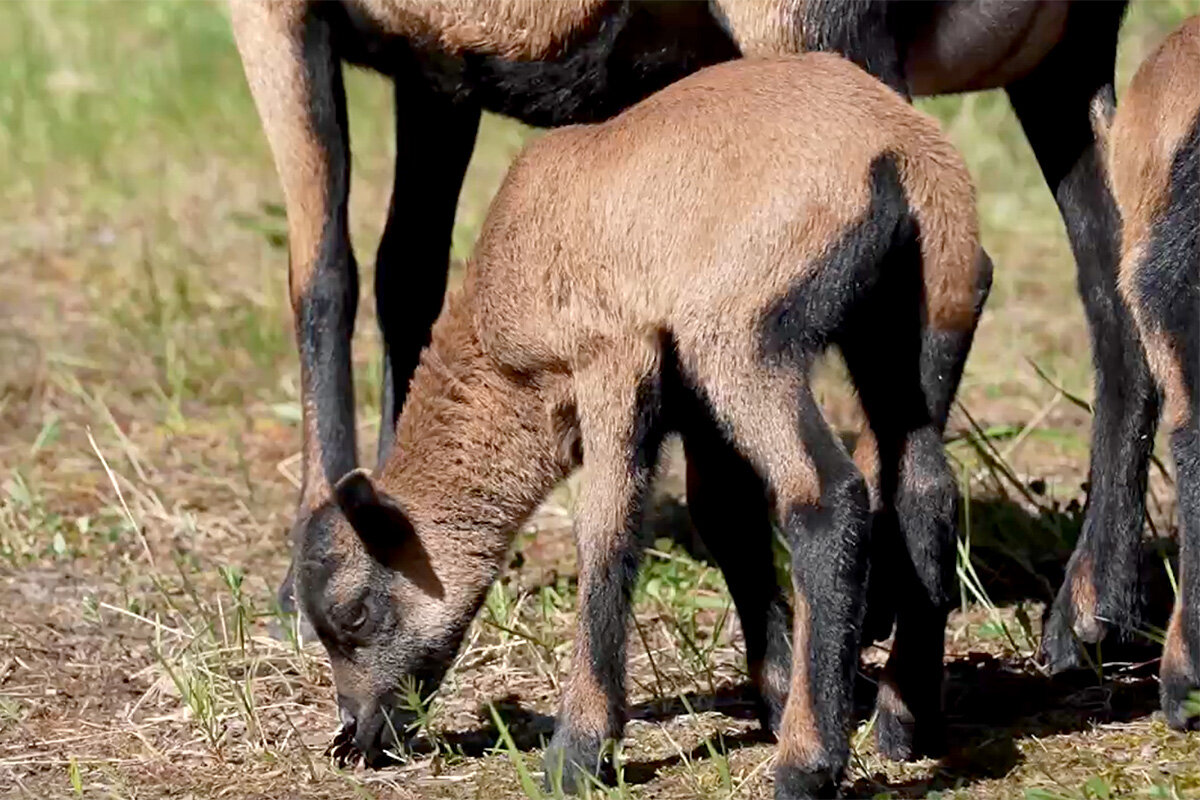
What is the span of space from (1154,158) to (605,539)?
154 centimetres

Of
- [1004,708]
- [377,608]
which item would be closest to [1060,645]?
[1004,708]

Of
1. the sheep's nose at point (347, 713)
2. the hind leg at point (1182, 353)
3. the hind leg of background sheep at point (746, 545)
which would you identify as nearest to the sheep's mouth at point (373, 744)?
the sheep's nose at point (347, 713)

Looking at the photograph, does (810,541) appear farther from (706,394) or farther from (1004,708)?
(1004,708)

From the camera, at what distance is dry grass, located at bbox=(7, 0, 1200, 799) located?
207 inches

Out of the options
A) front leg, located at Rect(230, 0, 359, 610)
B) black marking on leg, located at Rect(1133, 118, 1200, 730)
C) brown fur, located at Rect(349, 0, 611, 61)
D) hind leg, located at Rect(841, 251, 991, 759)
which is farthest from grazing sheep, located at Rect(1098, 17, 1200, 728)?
front leg, located at Rect(230, 0, 359, 610)

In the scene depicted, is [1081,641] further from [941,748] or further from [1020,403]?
[1020,403]

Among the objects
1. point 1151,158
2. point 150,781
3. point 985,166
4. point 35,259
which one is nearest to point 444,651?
point 150,781

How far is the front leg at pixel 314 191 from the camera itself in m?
6.49

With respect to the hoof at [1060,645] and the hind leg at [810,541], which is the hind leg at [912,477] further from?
the hoof at [1060,645]

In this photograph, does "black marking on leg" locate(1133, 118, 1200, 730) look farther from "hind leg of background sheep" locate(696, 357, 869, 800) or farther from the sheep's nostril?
the sheep's nostril

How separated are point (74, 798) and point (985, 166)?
262 inches

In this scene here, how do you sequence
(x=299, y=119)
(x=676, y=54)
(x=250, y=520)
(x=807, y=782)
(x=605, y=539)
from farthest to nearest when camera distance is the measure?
(x=250, y=520)
(x=299, y=119)
(x=676, y=54)
(x=605, y=539)
(x=807, y=782)

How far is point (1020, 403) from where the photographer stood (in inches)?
329

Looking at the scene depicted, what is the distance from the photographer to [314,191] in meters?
6.54
